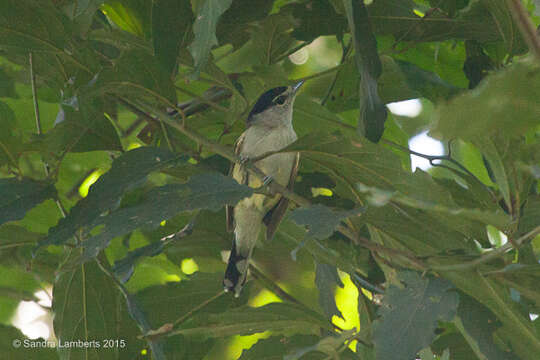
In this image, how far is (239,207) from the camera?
10.0 feet

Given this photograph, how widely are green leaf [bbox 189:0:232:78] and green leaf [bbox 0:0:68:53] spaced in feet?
1.64

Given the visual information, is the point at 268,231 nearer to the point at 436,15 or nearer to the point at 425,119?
the point at 436,15

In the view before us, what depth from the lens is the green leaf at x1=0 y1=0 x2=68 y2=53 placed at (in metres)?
1.89

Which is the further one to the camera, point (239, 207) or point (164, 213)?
point (239, 207)

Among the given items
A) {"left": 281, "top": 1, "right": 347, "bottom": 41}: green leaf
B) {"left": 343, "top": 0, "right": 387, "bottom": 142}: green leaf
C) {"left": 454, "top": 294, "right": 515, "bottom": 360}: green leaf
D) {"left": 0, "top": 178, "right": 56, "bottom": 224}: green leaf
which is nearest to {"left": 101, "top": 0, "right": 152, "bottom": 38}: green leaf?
{"left": 281, "top": 1, "right": 347, "bottom": 41}: green leaf

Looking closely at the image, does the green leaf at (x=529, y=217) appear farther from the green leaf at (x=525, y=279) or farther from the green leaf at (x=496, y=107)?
the green leaf at (x=496, y=107)

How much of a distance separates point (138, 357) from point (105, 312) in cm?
23

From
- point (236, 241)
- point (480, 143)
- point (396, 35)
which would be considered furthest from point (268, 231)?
point (480, 143)

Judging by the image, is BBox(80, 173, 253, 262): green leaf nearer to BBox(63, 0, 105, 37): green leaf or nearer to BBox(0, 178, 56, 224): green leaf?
BBox(0, 178, 56, 224): green leaf

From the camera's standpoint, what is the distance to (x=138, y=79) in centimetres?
195

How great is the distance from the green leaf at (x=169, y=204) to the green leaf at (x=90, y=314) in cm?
56

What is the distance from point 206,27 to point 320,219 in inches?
21.9

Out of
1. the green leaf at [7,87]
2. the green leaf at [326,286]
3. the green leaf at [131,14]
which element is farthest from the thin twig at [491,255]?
the green leaf at [7,87]

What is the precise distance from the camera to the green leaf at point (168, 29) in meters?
1.97
